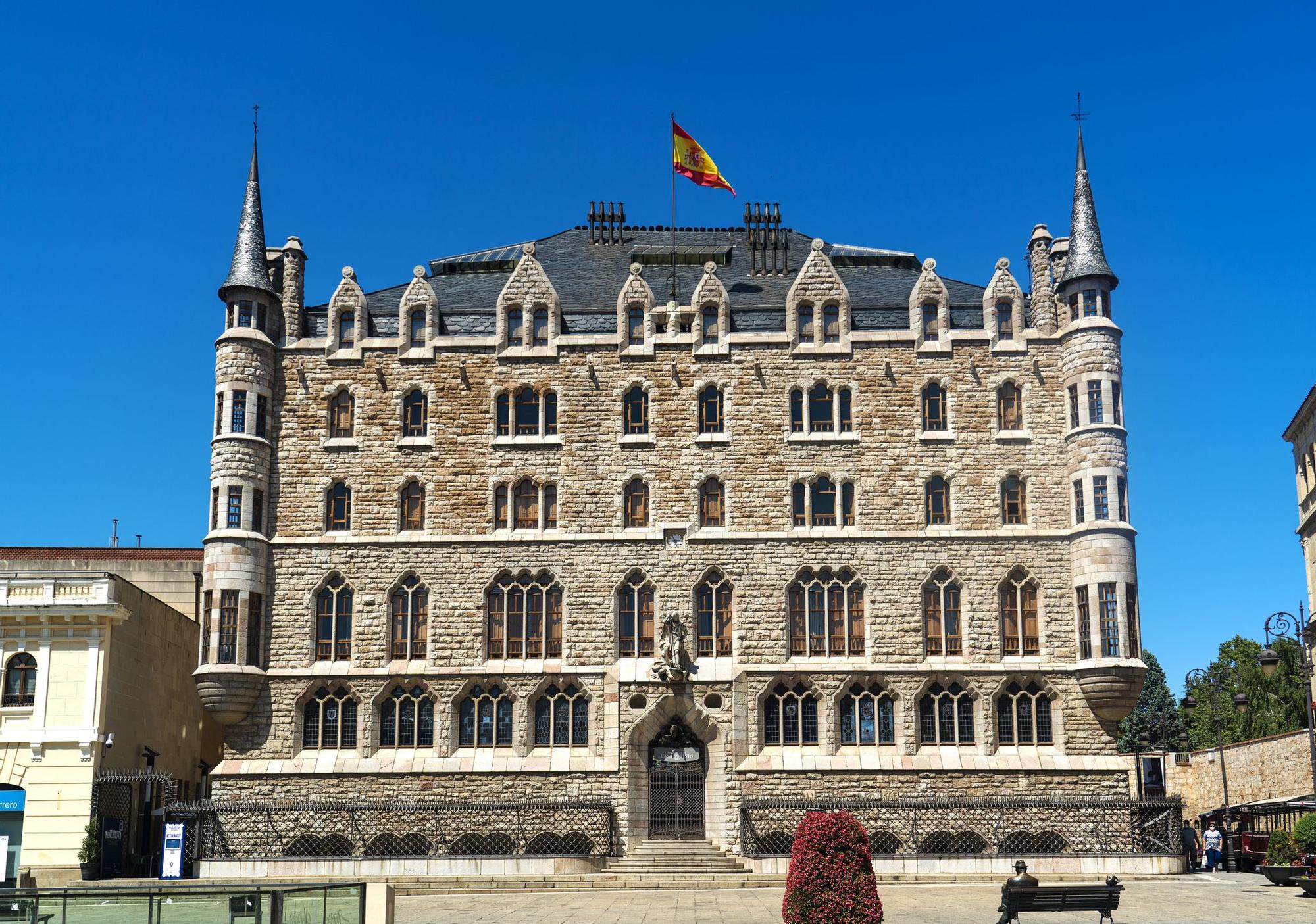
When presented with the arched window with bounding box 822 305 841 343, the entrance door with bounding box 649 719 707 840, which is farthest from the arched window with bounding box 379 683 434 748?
the arched window with bounding box 822 305 841 343

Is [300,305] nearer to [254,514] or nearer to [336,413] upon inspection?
[336,413]

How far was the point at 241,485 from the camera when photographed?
42.6 m

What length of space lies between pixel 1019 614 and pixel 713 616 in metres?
8.92

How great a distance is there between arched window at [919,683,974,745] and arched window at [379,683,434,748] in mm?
14233

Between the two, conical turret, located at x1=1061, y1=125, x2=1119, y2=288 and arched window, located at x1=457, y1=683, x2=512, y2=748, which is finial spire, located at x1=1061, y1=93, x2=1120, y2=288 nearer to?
conical turret, located at x1=1061, y1=125, x2=1119, y2=288

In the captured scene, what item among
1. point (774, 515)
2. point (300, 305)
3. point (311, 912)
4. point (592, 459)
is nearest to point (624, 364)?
point (592, 459)

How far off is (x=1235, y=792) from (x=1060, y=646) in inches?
698

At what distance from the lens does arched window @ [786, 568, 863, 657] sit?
Answer: 1660 inches

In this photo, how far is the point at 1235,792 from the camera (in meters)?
54.5

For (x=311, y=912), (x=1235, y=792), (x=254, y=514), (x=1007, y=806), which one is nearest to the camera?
(x=311, y=912)

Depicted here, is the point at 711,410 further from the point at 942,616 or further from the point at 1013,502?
the point at 1013,502

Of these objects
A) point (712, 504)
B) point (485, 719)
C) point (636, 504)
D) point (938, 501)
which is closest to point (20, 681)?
point (485, 719)

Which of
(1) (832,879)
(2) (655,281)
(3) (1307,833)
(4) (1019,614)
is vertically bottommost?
(3) (1307,833)

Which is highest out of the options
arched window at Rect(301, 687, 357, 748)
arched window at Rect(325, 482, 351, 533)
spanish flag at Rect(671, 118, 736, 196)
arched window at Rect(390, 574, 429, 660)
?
spanish flag at Rect(671, 118, 736, 196)
